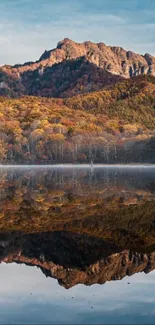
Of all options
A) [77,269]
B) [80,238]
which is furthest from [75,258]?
Result: [80,238]

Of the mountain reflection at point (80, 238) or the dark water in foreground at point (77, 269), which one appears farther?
the mountain reflection at point (80, 238)

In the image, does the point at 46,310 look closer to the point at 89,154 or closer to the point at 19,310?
the point at 19,310

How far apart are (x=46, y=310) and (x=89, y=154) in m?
160

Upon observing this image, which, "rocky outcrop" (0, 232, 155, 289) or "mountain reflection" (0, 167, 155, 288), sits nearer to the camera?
"rocky outcrop" (0, 232, 155, 289)

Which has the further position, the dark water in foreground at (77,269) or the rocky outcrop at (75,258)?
the rocky outcrop at (75,258)

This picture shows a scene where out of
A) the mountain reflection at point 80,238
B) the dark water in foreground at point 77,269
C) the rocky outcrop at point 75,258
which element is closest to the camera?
the dark water in foreground at point 77,269

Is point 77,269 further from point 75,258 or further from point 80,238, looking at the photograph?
point 80,238

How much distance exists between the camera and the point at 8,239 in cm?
1958

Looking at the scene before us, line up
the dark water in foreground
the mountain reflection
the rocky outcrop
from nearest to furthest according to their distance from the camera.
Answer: the dark water in foreground
the rocky outcrop
the mountain reflection

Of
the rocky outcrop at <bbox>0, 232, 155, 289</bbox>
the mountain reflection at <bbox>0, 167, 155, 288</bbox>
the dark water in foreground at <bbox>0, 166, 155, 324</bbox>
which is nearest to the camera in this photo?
the dark water in foreground at <bbox>0, 166, 155, 324</bbox>

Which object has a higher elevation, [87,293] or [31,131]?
[31,131]

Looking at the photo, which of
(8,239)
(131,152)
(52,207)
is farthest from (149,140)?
(8,239)

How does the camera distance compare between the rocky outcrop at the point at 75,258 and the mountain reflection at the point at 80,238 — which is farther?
the mountain reflection at the point at 80,238

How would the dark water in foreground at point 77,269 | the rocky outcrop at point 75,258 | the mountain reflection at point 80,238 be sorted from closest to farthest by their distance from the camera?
Answer: the dark water in foreground at point 77,269, the rocky outcrop at point 75,258, the mountain reflection at point 80,238
